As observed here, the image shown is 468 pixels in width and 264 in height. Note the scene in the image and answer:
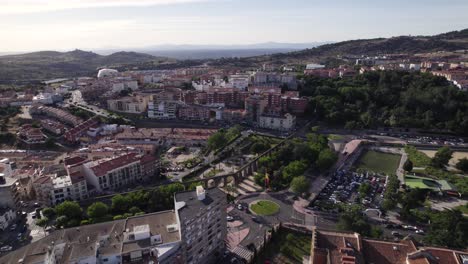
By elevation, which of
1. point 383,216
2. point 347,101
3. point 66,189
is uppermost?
point 347,101

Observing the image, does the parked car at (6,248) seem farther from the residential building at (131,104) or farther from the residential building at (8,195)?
the residential building at (131,104)

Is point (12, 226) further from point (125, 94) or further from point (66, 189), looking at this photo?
point (125, 94)

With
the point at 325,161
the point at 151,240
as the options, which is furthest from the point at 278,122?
the point at 151,240

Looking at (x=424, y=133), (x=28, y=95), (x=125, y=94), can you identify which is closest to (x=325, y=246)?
(x=424, y=133)

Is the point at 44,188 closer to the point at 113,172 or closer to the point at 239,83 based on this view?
the point at 113,172

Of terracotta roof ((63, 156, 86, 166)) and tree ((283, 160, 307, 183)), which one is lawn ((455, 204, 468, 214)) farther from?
terracotta roof ((63, 156, 86, 166))

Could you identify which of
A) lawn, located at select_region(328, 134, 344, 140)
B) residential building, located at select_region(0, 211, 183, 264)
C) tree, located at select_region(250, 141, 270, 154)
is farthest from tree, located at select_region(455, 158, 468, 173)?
residential building, located at select_region(0, 211, 183, 264)
